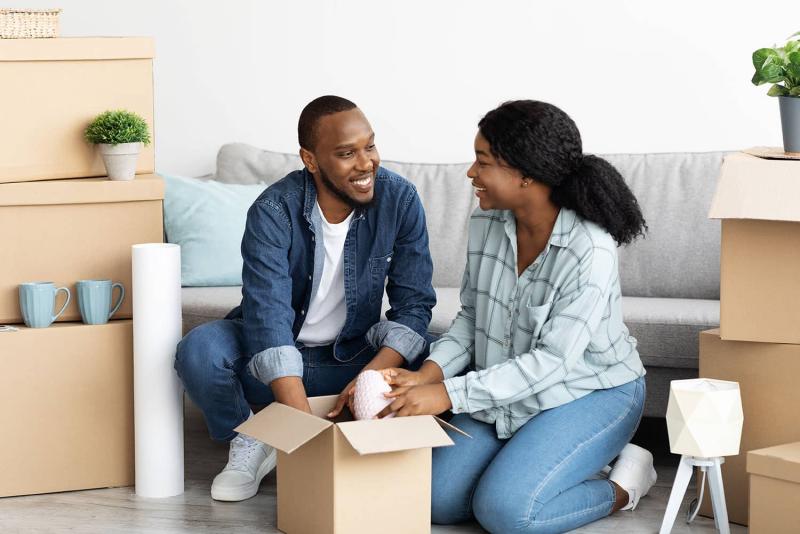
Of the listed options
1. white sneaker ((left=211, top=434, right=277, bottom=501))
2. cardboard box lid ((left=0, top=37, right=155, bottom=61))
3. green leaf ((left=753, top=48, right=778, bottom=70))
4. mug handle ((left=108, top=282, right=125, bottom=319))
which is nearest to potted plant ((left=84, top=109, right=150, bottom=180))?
cardboard box lid ((left=0, top=37, right=155, bottom=61))

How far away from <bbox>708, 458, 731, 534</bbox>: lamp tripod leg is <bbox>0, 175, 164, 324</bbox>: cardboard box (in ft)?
4.50

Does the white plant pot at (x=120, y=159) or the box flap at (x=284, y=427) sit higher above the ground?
the white plant pot at (x=120, y=159)

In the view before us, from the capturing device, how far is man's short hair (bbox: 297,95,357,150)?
243 centimetres

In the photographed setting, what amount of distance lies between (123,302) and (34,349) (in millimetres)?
237

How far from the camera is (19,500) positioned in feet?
8.45

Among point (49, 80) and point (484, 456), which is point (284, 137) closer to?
point (49, 80)

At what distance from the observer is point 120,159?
2.63 meters

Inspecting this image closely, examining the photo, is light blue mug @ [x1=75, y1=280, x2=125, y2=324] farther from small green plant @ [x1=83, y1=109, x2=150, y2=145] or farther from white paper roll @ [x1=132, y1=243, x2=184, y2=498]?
small green plant @ [x1=83, y1=109, x2=150, y2=145]

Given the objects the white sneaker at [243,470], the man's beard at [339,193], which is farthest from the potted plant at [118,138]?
the white sneaker at [243,470]

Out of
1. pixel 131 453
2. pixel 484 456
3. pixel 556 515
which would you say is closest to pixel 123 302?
pixel 131 453

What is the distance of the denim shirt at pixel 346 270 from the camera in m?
2.46

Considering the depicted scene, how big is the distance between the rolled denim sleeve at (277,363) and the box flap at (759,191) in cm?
91

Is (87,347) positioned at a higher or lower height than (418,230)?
lower

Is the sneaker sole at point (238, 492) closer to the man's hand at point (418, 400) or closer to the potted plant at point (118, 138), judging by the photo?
the man's hand at point (418, 400)
